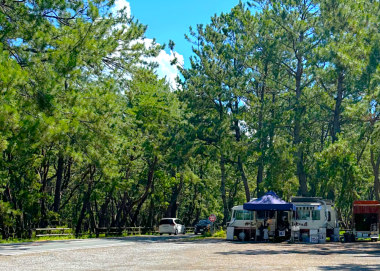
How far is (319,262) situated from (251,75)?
27.0m

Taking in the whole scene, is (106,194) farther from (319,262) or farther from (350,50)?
(319,262)

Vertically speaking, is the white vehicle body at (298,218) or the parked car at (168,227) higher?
the white vehicle body at (298,218)

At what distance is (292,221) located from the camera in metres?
31.0

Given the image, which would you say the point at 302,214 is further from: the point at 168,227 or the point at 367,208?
the point at 168,227

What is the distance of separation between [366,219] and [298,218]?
536cm

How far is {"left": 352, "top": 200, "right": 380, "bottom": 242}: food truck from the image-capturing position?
3228 centimetres

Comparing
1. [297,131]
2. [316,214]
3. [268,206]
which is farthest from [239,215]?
[297,131]

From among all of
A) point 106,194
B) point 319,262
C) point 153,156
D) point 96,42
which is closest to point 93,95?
point 96,42

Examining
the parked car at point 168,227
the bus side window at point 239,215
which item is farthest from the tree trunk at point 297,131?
the parked car at point 168,227

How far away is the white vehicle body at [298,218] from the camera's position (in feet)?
101

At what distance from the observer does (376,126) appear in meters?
→ 29.9

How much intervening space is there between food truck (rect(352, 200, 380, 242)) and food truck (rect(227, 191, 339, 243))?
4.58 feet

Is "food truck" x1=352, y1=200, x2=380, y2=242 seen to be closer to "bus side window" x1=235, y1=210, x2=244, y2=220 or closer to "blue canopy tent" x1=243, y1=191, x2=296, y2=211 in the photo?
"blue canopy tent" x1=243, y1=191, x2=296, y2=211

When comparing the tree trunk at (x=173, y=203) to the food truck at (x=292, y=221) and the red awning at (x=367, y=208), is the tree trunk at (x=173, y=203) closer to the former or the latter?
the food truck at (x=292, y=221)
